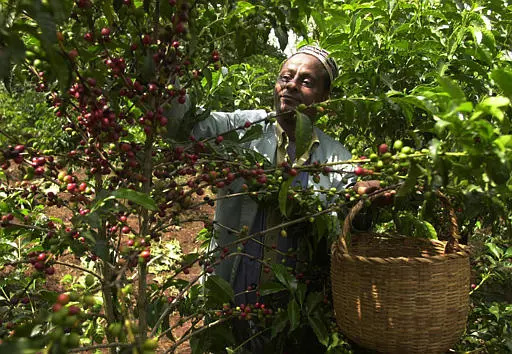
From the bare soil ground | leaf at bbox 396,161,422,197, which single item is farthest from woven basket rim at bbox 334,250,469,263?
the bare soil ground

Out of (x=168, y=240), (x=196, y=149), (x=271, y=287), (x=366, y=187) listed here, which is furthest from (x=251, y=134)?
(x=168, y=240)

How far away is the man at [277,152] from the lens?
2.08m

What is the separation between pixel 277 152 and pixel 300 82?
0.36m

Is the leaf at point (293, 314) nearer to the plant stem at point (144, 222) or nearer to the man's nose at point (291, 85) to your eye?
the plant stem at point (144, 222)

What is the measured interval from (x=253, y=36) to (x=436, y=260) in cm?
89

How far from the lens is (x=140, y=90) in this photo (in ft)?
3.87

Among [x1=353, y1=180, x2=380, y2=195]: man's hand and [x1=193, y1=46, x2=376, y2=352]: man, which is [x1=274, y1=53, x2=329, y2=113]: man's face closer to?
[x1=193, y1=46, x2=376, y2=352]: man

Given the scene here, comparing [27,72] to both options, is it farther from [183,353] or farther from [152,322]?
[183,353]

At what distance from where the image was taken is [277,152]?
2.19m

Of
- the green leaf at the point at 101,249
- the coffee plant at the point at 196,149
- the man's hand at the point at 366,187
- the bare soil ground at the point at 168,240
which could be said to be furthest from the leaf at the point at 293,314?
the bare soil ground at the point at 168,240

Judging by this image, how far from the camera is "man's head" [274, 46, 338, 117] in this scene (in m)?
2.06

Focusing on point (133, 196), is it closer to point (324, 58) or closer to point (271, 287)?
point (271, 287)

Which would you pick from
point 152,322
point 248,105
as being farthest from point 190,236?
point 152,322

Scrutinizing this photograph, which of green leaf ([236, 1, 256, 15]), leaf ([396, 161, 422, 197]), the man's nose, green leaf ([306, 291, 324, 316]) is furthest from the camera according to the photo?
the man's nose
